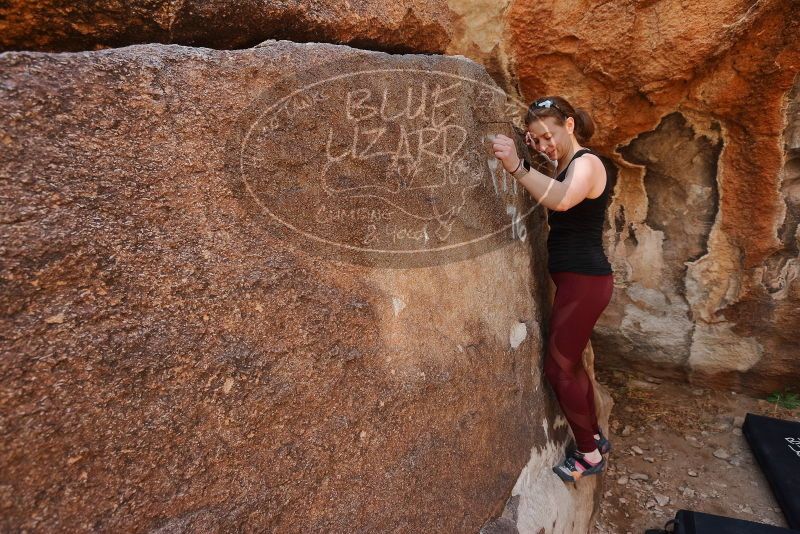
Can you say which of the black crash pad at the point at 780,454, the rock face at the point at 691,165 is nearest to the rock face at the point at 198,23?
the rock face at the point at 691,165

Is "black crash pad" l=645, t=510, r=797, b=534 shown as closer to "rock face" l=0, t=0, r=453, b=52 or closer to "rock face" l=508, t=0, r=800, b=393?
"rock face" l=508, t=0, r=800, b=393

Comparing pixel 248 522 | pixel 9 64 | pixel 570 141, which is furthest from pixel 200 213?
pixel 570 141

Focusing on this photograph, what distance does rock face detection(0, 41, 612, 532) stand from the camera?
0.65 metres

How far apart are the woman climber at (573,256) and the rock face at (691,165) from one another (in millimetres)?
525

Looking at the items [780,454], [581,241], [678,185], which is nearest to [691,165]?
[678,185]

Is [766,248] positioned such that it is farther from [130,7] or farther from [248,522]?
[130,7]

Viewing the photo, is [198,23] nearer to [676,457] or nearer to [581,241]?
[581,241]

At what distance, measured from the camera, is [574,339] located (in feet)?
5.02

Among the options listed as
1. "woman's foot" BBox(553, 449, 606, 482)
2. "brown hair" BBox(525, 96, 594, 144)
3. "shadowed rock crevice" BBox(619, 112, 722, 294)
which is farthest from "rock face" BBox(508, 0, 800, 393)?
"woman's foot" BBox(553, 449, 606, 482)

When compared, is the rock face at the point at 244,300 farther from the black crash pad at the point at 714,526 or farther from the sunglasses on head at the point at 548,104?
the black crash pad at the point at 714,526

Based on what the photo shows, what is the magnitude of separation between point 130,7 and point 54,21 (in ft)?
0.42

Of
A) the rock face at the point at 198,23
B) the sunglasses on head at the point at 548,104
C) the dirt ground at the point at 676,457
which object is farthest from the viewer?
the dirt ground at the point at 676,457

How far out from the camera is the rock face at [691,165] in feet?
5.59

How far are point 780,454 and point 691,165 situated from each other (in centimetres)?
132
